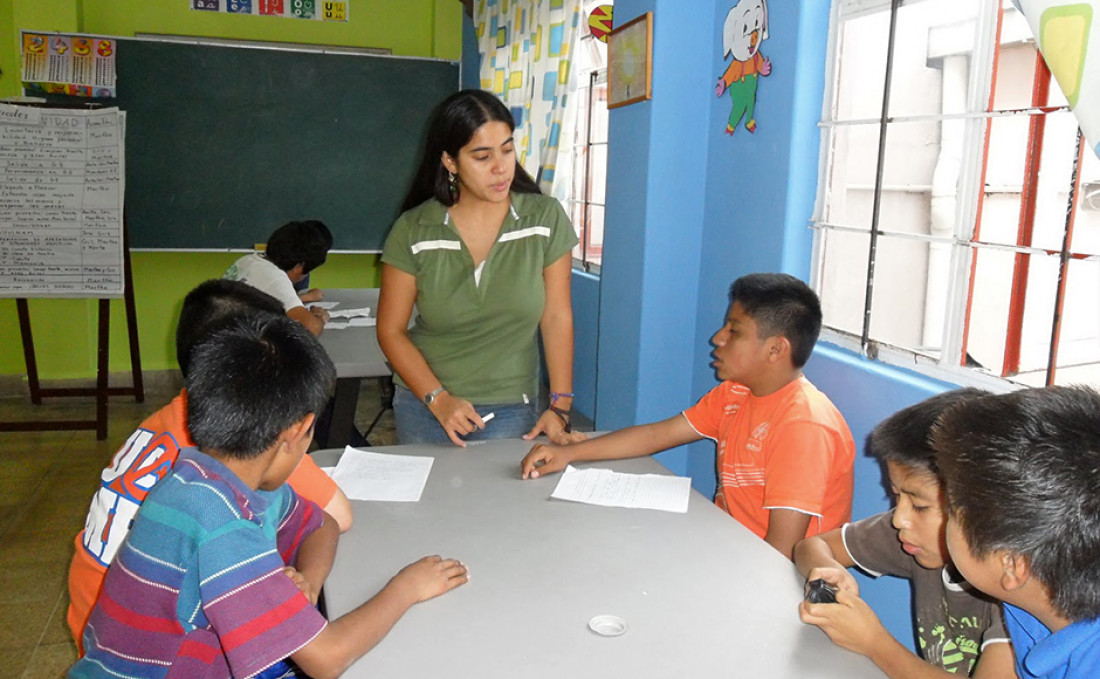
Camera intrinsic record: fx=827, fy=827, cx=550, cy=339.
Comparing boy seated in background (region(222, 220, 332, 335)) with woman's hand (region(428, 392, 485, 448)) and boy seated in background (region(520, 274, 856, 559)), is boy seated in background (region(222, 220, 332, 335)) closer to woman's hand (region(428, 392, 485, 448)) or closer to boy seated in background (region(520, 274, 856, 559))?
woman's hand (region(428, 392, 485, 448))

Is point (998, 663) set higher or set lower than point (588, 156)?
lower

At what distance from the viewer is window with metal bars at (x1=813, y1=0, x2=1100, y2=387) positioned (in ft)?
5.15

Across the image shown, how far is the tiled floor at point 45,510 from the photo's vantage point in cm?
238

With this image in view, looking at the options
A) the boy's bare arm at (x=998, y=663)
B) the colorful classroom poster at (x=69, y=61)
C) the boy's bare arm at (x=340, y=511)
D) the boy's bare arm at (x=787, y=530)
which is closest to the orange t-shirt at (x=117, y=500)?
the boy's bare arm at (x=340, y=511)

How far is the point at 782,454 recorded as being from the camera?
1.54 meters

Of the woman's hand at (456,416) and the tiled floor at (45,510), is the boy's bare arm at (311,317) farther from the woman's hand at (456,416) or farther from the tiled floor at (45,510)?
the woman's hand at (456,416)

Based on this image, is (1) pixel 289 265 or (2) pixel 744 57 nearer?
(2) pixel 744 57

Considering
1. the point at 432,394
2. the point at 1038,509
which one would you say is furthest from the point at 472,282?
the point at 1038,509

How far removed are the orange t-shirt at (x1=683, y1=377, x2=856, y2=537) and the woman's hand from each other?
52 cm

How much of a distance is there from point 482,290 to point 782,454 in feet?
2.50

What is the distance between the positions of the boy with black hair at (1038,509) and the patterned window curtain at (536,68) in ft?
9.46

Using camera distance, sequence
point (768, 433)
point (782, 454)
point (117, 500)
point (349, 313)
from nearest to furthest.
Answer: point (117, 500) < point (782, 454) < point (768, 433) < point (349, 313)

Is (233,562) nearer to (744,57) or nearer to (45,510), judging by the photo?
(744,57)

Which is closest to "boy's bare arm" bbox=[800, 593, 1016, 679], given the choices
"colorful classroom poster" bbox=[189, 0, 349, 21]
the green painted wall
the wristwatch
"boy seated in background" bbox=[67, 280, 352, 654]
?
"boy seated in background" bbox=[67, 280, 352, 654]
